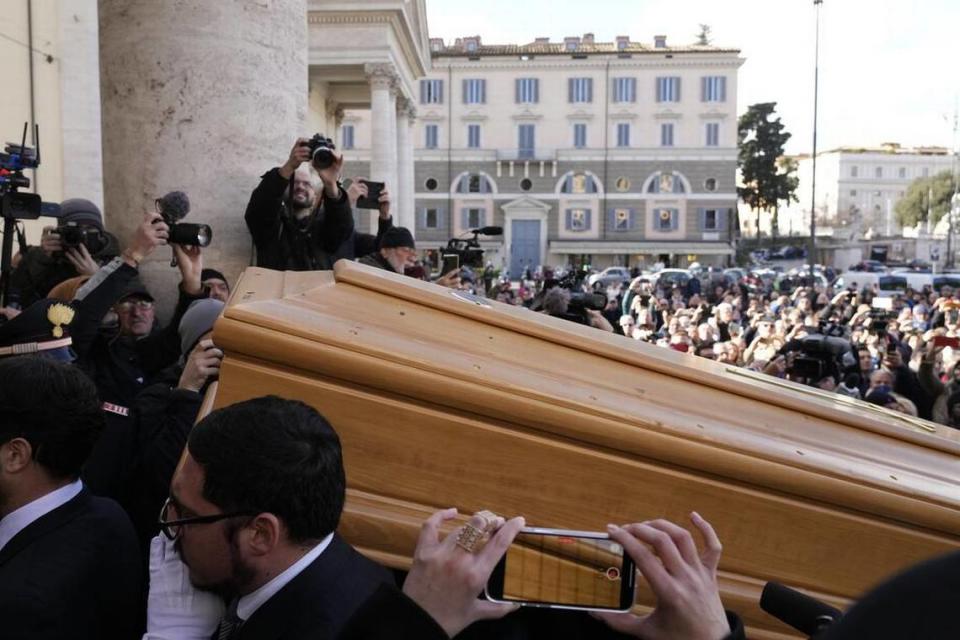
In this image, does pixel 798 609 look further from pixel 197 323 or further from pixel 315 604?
pixel 197 323

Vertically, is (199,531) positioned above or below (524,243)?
below

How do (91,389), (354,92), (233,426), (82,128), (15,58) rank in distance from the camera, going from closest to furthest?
(233,426), (91,389), (15,58), (82,128), (354,92)

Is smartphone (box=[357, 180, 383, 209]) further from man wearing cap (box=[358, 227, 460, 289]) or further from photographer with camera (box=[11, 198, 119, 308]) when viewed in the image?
photographer with camera (box=[11, 198, 119, 308])

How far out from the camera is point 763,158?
65.6 m

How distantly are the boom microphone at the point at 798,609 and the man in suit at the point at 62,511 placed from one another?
1.36 metres

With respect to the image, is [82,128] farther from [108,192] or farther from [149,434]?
[149,434]

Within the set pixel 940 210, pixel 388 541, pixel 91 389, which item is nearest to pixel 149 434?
pixel 91 389

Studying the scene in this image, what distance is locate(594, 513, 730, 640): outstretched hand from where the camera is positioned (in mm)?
1285

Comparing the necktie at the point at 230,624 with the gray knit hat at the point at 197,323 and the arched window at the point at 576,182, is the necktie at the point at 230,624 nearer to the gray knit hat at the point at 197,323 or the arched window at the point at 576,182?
the gray knit hat at the point at 197,323

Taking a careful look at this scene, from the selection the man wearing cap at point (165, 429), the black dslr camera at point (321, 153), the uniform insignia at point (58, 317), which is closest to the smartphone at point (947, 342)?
the black dslr camera at point (321, 153)

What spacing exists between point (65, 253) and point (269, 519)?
275cm

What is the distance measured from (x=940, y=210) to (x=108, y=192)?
87673 mm

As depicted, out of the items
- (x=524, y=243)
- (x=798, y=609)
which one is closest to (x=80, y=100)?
(x=798, y=609)

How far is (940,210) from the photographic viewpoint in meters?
79.4
